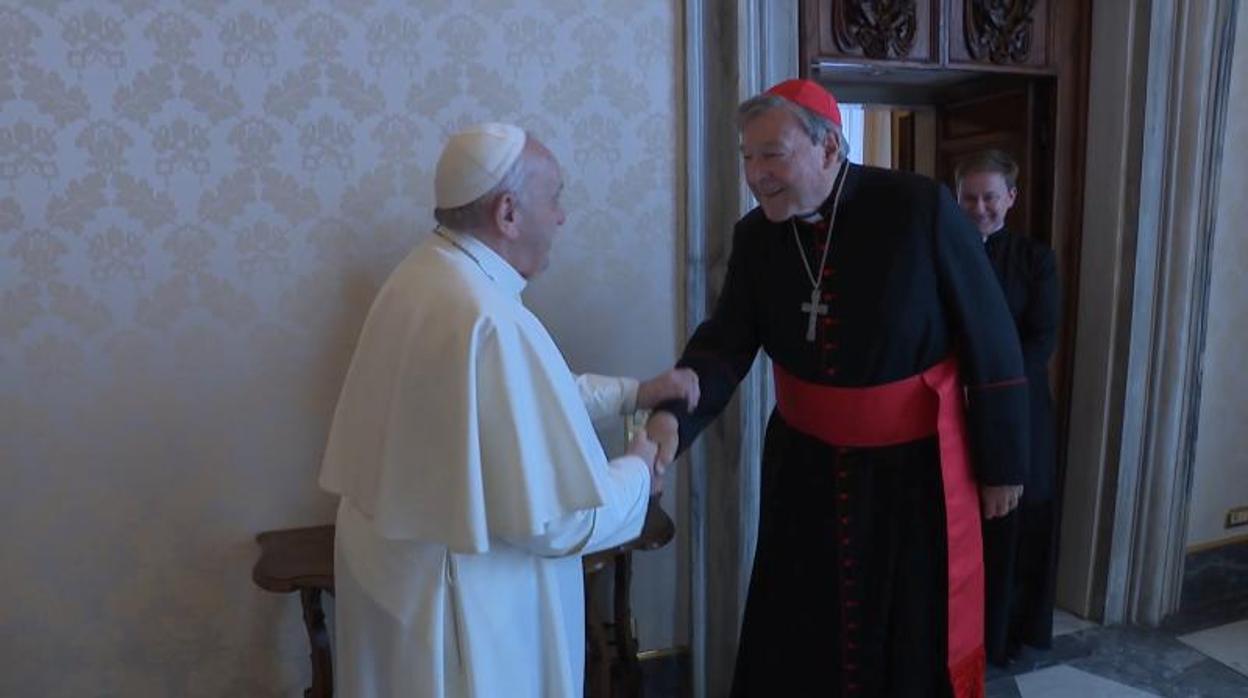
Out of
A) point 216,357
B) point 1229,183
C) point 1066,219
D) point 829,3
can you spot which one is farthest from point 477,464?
point 1229,183

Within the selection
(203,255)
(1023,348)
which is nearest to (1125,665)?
(1023,348)

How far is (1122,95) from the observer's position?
2924 millimetres

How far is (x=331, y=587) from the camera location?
6.58ft

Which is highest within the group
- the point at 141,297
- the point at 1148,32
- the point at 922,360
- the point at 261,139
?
the point at 1148,32

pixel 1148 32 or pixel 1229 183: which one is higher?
pixel 1148 32

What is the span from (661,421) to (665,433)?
4 centimetres

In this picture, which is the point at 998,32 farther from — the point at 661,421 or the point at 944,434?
the point at 661,421

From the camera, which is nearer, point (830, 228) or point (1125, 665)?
point (830, 228)

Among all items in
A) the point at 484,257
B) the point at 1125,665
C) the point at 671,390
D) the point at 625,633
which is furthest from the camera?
the point at 1125,665

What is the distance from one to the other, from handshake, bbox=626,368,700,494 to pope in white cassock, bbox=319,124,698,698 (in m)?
0.13

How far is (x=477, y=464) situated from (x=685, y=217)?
1263 millimetres

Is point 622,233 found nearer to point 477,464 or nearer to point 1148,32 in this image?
point 477,464

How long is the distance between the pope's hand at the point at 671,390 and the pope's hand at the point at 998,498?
0.66 metres

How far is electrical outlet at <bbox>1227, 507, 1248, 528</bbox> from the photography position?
3.41 metres
